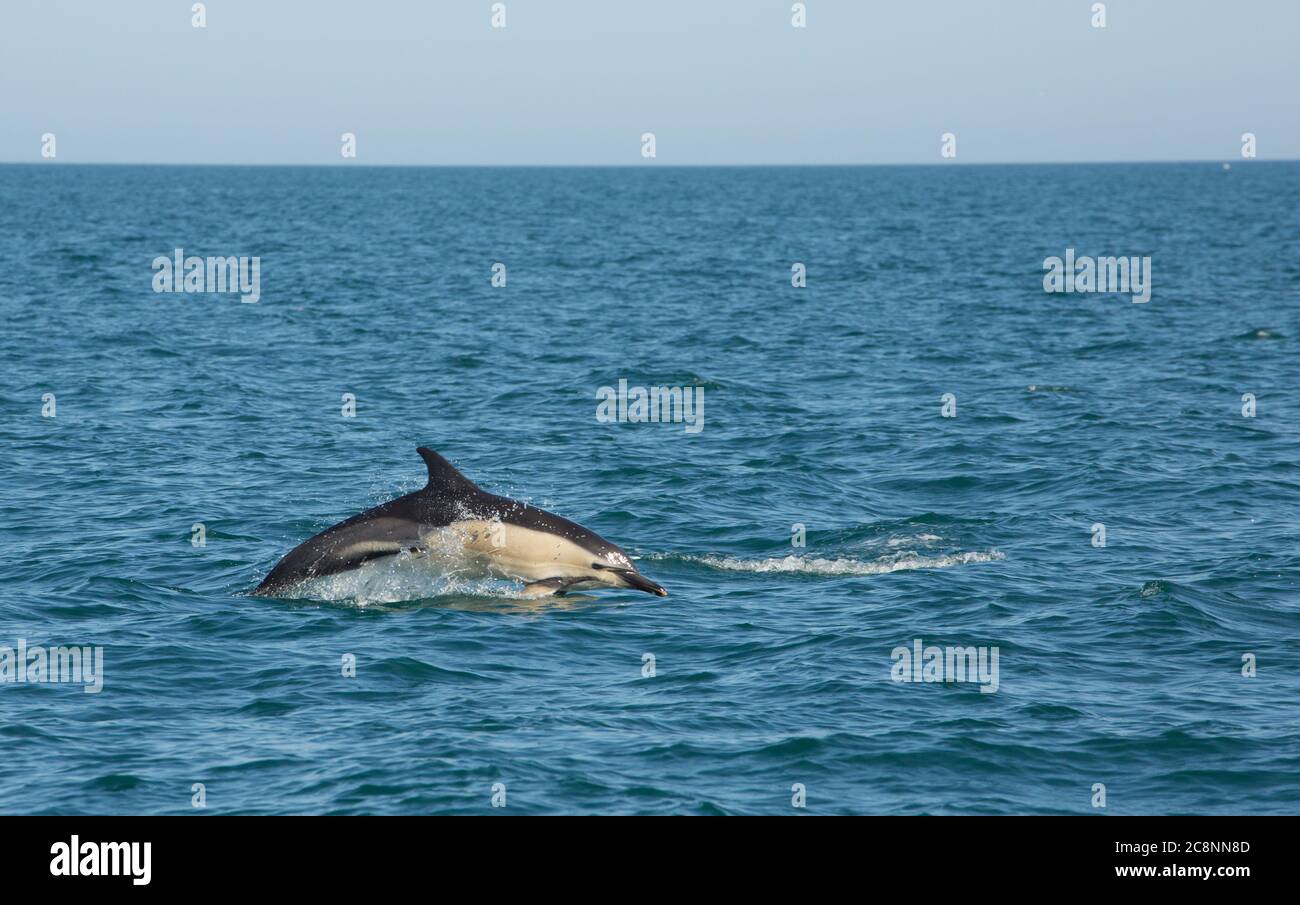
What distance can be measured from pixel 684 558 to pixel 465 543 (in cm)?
416

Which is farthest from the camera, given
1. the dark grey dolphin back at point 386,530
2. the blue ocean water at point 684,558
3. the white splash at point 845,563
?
the white splash at point 845,563

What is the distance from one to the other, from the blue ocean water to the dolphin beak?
20 centimetres

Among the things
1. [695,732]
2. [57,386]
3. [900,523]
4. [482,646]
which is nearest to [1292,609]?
[900,523]

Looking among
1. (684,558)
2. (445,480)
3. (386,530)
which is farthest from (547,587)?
(684,558)

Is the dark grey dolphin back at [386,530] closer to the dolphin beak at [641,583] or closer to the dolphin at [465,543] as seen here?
the dolphin at [465,543]

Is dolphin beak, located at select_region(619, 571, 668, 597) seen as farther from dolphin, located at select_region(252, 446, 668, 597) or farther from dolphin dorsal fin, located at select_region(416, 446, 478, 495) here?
dolphin dorsal fin, located at select_region(416, 446, 478, 495)

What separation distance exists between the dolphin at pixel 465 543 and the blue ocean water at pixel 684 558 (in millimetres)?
490

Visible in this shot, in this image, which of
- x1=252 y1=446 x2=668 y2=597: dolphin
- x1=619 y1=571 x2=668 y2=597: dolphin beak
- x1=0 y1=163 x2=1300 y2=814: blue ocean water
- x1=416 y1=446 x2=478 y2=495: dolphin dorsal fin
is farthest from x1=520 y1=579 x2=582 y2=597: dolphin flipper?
x1=416 y1=446 x2=478 y2=495: dolphin dorsal fin

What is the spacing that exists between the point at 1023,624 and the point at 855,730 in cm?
489

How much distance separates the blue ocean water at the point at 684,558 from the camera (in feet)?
51.8

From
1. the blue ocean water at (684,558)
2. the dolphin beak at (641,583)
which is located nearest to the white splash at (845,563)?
the blue ocean water at (684,558)

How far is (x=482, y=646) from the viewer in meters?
19.9

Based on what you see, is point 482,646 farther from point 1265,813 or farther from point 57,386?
point 57,386

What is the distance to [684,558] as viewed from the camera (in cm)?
2436
